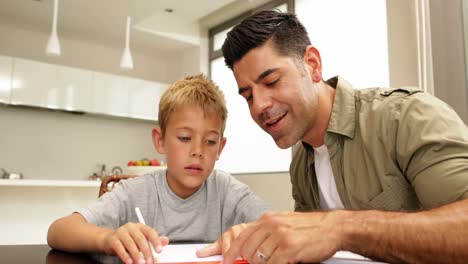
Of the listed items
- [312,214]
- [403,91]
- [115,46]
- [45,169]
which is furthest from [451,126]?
[115,46]

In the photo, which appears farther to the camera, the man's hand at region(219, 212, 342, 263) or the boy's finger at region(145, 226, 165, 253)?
the boy's finger at region(145, 226, 165, 253)

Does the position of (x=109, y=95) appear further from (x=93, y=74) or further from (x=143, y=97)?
(x=143, y=97)

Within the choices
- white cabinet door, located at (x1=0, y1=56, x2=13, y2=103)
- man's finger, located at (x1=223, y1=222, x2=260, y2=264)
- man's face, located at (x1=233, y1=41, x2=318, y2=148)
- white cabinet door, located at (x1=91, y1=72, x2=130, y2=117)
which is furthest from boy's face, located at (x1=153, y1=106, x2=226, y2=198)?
white cabinet door, located at (x1=91, y1=72, x2=130, y2=117)

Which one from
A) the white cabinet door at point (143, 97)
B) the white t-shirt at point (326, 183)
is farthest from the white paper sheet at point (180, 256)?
the white cabinet door at point (143, 97)

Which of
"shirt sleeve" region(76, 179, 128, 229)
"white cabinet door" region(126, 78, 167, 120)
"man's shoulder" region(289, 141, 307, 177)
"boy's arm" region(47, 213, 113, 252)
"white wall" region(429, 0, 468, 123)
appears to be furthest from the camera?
"white cabinet door" region(126, 78, 167, 120)

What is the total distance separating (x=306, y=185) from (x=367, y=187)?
0.25 meters

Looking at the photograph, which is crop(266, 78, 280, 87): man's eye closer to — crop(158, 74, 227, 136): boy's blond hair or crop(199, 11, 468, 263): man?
crop(199, 11, 468, 263): man

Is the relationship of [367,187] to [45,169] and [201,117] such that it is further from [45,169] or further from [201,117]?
[45,169]

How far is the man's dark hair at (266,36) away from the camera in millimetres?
1073

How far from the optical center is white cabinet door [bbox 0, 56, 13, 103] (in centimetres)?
406

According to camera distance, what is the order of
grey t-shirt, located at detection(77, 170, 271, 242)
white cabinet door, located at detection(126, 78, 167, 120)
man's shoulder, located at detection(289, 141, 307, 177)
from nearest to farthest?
grey t-shirt, located at detection(77, 170, 271, 242) → man's shoulder, located at detection(289, 141, 307, 177) → white cabinet door, located at detection(126, 78, 167, 120)

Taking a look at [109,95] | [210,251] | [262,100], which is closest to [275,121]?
[262,100]

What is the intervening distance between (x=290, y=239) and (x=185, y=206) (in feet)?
2.11

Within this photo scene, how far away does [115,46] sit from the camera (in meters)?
5.23
